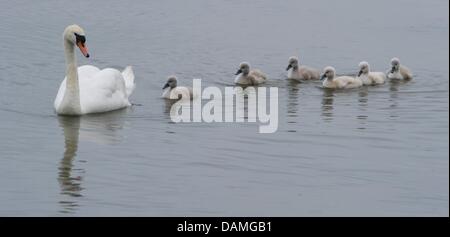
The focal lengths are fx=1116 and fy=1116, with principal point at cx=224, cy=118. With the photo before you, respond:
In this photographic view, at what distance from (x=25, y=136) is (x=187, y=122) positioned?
89.5 inches

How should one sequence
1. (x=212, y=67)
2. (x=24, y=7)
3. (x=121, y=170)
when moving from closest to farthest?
(x=121, y=170) → (x=212, y=67) → (x=24, y=7)

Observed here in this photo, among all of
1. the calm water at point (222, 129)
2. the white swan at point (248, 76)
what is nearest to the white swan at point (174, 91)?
the calm water at point (222, 129)

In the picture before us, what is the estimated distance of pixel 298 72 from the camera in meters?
18.5

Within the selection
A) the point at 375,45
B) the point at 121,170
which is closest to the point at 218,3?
the point at 375,45

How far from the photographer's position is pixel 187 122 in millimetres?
14641

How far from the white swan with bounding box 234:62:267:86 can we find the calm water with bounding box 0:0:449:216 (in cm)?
25

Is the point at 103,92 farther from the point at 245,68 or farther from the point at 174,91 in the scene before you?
the point at 245,68

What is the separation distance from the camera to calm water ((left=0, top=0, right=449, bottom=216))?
1055 centimetres

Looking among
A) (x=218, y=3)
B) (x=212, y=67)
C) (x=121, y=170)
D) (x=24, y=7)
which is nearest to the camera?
(x=121, y=170)

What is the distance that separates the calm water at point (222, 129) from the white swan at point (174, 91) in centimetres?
19

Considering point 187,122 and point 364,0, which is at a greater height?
point 364,0

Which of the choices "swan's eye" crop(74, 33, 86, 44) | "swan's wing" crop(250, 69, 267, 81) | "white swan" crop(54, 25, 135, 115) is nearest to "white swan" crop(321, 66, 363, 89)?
"swan's wing" crop(250, 69, 267, 81)

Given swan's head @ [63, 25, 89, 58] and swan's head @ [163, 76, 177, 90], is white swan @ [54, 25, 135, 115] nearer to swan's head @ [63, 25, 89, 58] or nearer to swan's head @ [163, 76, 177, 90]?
swan's head @ [63, 25, 89, 58]
